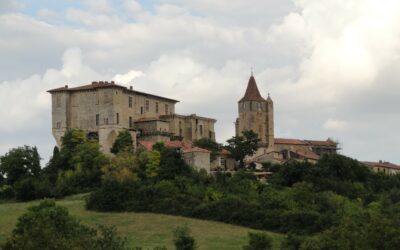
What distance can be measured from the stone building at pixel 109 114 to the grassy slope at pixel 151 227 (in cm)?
1096

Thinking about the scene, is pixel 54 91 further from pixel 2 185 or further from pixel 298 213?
pixel 298 213

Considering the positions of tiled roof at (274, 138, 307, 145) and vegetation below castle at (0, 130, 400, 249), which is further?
tiled roof at (274, 138, 307, 145)

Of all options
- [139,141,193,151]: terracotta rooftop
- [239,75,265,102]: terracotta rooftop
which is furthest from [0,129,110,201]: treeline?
[239,75,265,102]: terracotta rooftop

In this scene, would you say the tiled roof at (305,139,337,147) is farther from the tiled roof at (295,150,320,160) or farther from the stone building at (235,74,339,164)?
the stone building at (235,74,339,164)

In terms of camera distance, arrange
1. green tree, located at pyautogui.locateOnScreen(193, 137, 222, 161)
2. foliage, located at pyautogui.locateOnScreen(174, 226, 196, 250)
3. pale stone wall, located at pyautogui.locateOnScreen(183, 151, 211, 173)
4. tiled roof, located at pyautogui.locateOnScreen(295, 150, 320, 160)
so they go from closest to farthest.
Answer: foliage, located at pyautogui.locateOnScreen(174, 226, 196, 250)
pale stone wall, located at pyautogui.locateOnScreen(183, 151, 211, 173)
green tree, located at pyautogui.locateOnScreen(193, 137, 222, 161)
tiled roof, located at pyautogui.locateOnScreen(295, 150, 320, 160)

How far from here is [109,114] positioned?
85812mm

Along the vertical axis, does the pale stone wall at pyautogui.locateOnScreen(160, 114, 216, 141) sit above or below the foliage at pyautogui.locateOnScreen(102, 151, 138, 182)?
above

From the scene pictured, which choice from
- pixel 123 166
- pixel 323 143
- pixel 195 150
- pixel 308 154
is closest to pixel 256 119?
pixel 308 154

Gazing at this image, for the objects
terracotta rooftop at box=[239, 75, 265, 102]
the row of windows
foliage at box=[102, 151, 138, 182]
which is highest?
terracotta rooftop at box=[239, 75, 265, 102]

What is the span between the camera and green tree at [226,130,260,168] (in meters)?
89.6

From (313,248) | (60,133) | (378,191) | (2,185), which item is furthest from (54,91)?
(313,248)

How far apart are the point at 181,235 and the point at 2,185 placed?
95.5 ft

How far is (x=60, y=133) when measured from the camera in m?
88.2

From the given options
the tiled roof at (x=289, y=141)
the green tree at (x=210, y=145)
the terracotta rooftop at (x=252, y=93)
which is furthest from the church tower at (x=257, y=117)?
the green tree at (x=210, y=145)
